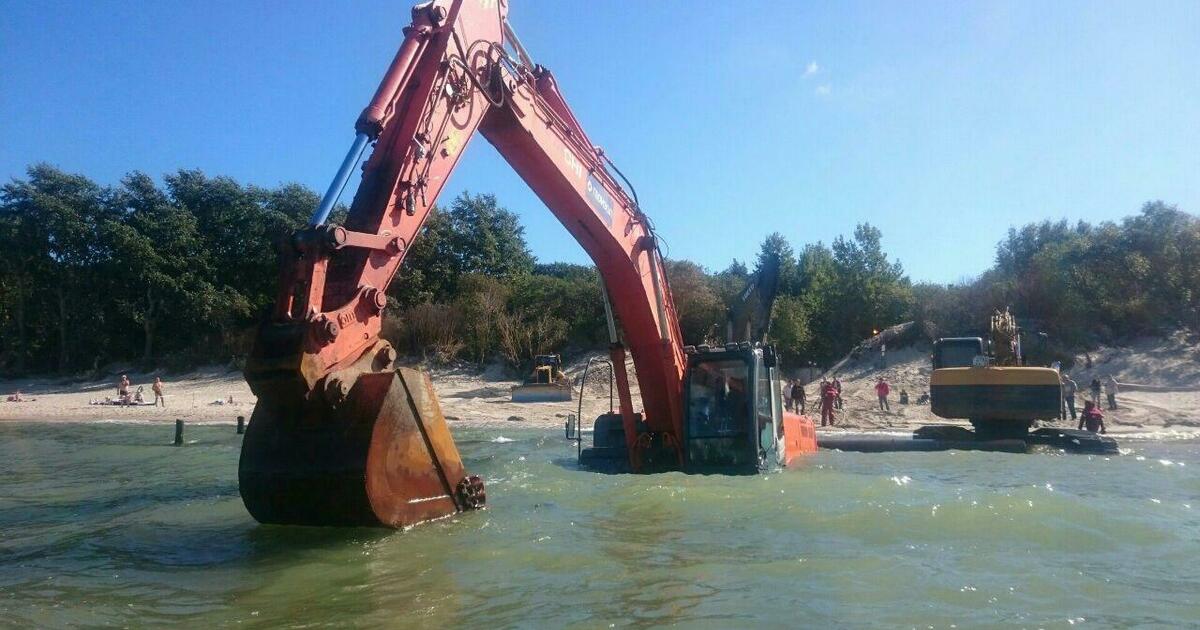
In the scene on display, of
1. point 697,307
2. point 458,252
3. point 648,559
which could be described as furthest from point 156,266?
point 648,559

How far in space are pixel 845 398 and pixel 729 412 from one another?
66.5 feet

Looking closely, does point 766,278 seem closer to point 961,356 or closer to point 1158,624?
point 961,356

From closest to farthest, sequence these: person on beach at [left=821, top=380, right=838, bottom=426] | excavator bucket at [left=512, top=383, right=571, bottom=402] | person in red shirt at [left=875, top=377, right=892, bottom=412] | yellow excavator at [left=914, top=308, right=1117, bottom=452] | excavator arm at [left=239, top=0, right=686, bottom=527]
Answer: excavator arm at [left=239, top=0, right=686, bottom=527] → yellow excavator at [left=914, top=308, right=1117, bottom=452] → person on beach at [left=821, top=380, right=838, bottom=426] → person in red shirt at [left=875, top=377, right=892, bottom=412] → excavator bucket at [left=512, top=383, right=571, bottom=402]

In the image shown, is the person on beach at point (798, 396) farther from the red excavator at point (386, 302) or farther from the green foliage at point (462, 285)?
the red excavator at point (386, 302)

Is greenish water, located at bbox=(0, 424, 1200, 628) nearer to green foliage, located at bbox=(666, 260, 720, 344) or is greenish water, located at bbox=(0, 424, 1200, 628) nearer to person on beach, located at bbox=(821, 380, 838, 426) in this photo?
person on beach, located at bbox=(821, 380, 838, 426)

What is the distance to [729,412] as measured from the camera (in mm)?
11203

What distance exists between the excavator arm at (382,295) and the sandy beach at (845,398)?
60.1ft

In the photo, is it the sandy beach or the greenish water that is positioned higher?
the sandy beach

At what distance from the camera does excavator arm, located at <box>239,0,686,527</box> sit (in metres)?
5.91

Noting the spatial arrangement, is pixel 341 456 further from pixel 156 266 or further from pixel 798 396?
pixel 156 266

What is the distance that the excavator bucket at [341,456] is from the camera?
594 cm

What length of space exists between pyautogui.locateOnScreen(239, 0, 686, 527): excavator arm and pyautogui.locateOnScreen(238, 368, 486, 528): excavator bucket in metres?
Result: 0.01

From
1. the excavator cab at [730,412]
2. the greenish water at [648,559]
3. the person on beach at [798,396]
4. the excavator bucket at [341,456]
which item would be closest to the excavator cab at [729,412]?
the excavator cab at [730,412]

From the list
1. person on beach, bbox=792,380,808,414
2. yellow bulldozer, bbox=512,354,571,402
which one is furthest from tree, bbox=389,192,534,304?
person on beach, bbox=792,380,808,414
